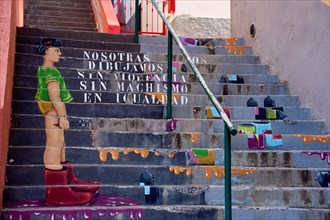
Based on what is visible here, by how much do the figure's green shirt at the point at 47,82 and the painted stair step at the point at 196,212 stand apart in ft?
5.02

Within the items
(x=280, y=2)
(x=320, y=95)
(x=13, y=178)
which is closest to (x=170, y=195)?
(x=13, y=178)

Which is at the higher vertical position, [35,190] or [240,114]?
[240,114]

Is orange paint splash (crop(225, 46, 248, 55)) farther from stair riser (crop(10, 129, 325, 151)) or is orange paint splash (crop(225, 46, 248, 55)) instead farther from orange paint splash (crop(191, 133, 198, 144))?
orange paint splash (crop(191, 133, 198, 144))

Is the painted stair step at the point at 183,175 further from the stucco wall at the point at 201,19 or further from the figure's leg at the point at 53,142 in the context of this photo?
the stucco wall at the point at 201,19

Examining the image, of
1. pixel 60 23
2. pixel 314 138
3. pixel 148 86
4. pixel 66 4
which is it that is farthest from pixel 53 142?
pixel 66 4

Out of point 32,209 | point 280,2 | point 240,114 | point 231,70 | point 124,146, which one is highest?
point 280,2

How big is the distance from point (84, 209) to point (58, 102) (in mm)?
1474

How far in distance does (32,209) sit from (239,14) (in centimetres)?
486

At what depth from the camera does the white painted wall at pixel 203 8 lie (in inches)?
376

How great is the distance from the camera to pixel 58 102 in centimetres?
484

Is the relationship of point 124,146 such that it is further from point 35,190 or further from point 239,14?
point 239,14

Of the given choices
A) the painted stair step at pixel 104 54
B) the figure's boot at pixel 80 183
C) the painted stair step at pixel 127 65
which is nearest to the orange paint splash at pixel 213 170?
the figure's boot at pixel 80 183

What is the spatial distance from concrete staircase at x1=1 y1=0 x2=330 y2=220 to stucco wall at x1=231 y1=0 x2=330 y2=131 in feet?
0.54

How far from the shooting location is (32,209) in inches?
141
